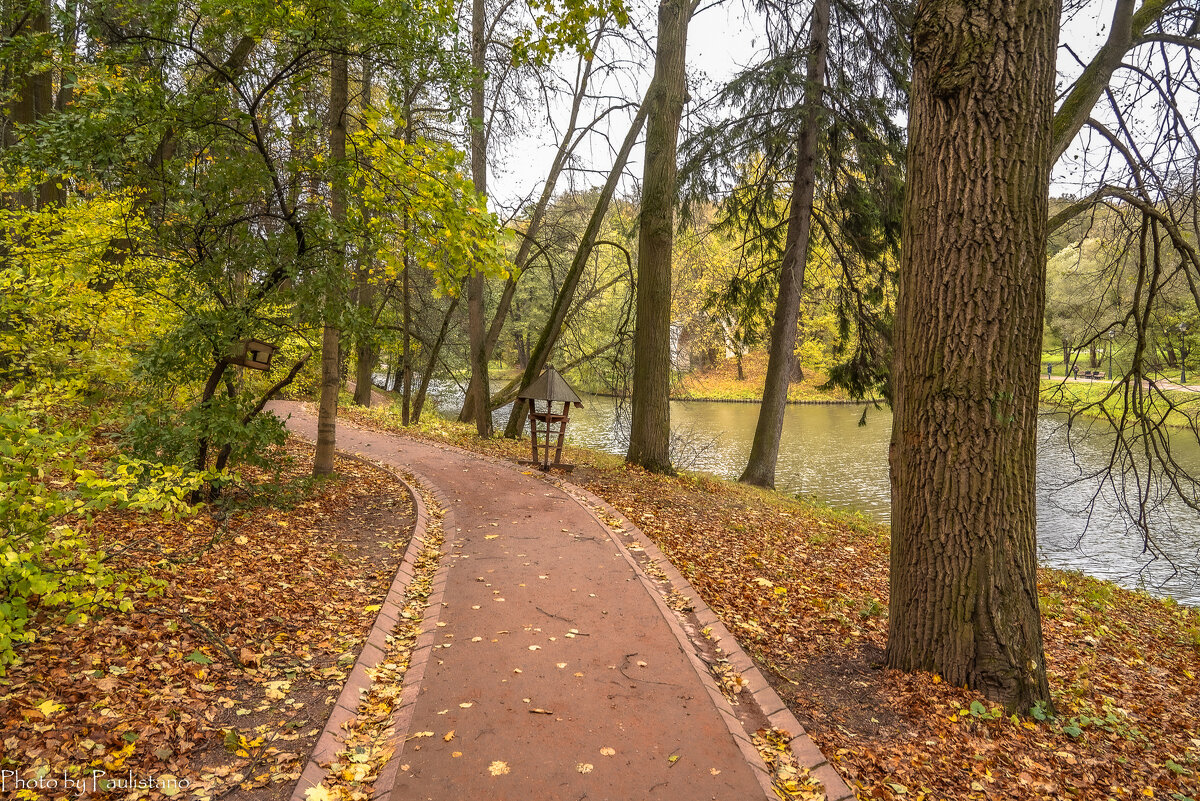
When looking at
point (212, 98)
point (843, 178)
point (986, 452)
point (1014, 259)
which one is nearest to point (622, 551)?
point (986, 452)

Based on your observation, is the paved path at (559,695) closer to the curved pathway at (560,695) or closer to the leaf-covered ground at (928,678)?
the curved pathway at (560,695)

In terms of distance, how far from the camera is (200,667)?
3516 mm

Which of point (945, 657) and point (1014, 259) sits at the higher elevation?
point (1014, 259)

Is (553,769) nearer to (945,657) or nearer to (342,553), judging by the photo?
(945,657)

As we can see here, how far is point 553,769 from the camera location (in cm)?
294

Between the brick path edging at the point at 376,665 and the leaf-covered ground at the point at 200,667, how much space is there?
66 mm

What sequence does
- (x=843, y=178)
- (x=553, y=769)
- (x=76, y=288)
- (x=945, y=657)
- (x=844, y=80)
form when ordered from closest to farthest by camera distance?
(x=553, y=769) → (x=945, y=657) → (x=76, y=288) → (x=844, y=80) → (x=843, y=178)

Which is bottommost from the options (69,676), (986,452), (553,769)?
(553,769)

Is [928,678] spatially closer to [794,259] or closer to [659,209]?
[659,209]

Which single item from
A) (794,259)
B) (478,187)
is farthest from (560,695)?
(478,187)

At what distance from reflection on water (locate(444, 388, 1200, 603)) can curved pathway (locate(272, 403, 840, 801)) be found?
3.63 metres

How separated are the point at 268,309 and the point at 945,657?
629cm

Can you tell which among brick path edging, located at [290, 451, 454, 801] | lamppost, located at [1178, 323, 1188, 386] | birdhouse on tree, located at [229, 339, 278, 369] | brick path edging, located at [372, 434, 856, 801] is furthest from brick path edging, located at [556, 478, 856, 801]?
lamppost, located at [1178, 323, 1188, 386]

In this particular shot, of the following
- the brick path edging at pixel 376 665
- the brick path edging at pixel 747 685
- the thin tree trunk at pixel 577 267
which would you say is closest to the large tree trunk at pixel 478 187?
the thin tree trunk at pixel 577 267
